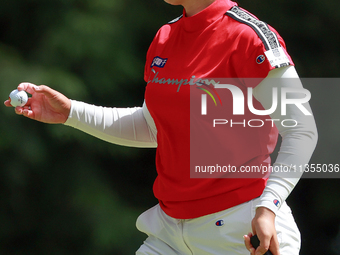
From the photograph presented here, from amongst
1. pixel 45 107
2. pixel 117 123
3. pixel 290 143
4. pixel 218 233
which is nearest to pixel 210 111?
pixel 290 143

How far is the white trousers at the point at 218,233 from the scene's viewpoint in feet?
4.29

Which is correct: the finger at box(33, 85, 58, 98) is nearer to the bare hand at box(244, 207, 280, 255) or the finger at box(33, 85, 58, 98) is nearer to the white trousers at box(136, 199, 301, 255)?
the white trousers at box(136, 199, 301, 255)

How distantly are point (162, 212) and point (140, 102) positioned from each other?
213 centimetres

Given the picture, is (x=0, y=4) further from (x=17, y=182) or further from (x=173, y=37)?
(x=173, y=37)

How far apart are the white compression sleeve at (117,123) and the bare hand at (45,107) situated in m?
0.03

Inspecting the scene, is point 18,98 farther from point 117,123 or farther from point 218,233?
point 218,233

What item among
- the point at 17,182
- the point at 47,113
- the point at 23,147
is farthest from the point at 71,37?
the point at 47,113

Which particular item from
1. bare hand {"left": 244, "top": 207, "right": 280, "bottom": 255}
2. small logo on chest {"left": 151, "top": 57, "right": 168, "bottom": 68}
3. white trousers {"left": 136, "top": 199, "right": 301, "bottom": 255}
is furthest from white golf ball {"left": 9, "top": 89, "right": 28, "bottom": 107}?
bare hand {"left": 244, "top": 207, "right": 280, "bottom": 255}

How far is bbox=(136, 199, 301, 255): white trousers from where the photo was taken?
131 centimetres

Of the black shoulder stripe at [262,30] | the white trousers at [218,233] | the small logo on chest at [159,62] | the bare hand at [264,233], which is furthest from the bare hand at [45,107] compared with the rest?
the bare hand at [264,233]

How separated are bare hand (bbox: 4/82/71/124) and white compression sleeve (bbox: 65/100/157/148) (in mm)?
32

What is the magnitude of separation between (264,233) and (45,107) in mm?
853

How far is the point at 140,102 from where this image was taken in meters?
3.58

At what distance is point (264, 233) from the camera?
1.13 metres
